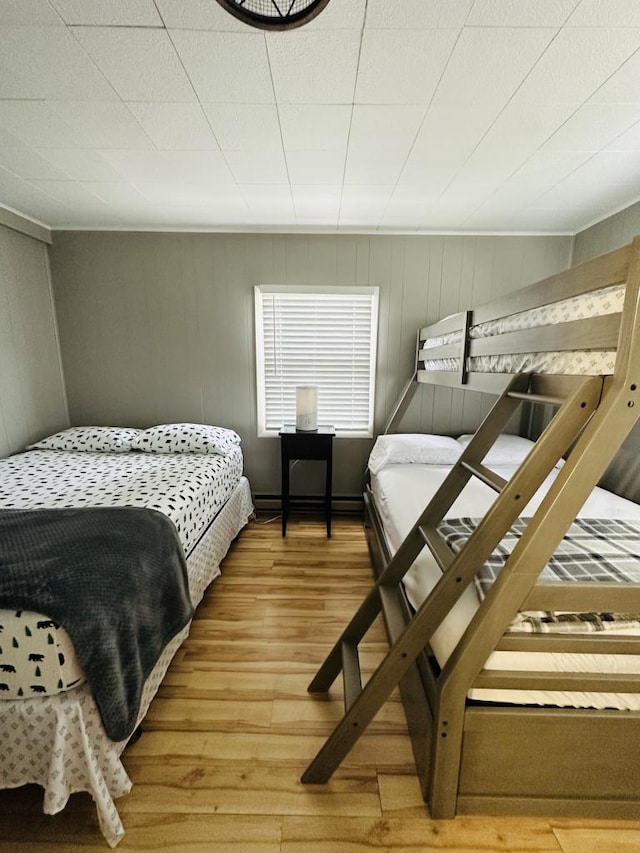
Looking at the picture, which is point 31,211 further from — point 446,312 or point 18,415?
point 446,312

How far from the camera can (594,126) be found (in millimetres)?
1603

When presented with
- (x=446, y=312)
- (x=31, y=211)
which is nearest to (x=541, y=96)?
(x=446, y=312)

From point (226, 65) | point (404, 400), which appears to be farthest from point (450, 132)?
point (404, 400)

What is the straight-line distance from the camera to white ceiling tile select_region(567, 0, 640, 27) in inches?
41.7

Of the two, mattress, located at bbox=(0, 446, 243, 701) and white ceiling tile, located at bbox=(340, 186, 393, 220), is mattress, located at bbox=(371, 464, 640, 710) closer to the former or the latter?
mattress, located at bbox=(0, 446, 243, 701)

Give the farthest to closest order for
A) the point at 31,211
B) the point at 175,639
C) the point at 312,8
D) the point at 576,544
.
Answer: the point at 31,211
the point at 175,639
the point at 576,544
the point at 312,8

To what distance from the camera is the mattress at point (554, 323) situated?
0.91m

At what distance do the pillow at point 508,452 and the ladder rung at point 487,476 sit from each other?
1245mm

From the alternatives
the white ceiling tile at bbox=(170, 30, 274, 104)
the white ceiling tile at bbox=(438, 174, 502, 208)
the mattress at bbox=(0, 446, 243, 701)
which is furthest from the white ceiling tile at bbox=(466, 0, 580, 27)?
the mattress at bbox=(0, 446, 243, 701)

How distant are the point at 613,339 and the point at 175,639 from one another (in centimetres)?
191

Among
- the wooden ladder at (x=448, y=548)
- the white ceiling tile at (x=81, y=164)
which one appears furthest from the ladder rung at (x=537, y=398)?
the white ceiling tile at (x=81, y=164)

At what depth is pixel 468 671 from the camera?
3.29 feet

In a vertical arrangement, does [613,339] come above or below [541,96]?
below

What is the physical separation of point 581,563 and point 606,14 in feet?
5.56
